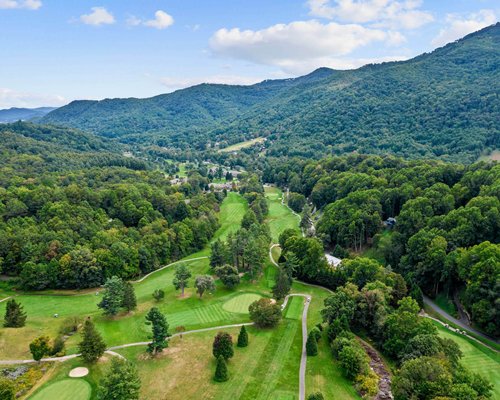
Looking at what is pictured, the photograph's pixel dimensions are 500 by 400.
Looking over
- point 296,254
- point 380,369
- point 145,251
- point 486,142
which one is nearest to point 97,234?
point 145,251

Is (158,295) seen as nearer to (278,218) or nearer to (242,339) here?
(242,339)

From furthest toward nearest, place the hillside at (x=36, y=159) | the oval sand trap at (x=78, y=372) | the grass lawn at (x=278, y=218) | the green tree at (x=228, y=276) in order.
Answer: the hillside at (x=36, y=159) < the grass lawn at (x=278, y=218) < the green tree at (x=228, y=276) < the oval sand trap at (x=78, y=372)

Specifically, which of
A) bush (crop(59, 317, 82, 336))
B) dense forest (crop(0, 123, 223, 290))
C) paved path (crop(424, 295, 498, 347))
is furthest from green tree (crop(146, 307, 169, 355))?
paved path (crop(424, 295, 498, 347))

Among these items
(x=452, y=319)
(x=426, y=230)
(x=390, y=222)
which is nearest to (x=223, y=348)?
(x=452, y=319)

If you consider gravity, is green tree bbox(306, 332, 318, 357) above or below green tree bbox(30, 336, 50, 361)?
below

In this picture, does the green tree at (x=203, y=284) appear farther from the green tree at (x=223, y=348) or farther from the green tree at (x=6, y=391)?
the green tree at (x=6, y=391)

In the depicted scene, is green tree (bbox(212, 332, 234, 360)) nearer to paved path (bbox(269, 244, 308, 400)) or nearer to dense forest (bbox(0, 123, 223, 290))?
paved path (bbox(269, 244, 308, 400))

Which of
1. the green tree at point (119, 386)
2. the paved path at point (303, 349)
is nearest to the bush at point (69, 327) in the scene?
the green tree at point (119, 386)
